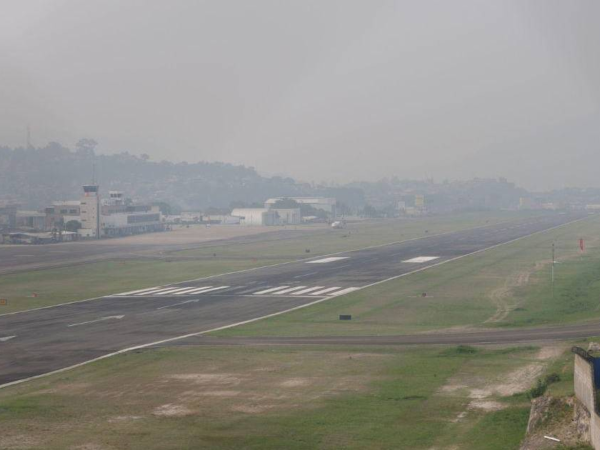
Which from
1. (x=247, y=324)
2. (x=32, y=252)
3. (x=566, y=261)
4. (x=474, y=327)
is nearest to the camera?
(x=474, y=327)

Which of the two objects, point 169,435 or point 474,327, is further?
point 474,327

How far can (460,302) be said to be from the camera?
75688 mm

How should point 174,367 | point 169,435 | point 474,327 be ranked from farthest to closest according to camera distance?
point 474,327 < point 174,367 < point 169,435

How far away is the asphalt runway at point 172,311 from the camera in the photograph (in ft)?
181

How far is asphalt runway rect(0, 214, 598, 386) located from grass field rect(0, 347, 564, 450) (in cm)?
542

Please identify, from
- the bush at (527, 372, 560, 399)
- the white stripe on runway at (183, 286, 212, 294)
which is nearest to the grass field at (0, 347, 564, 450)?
the bush at (527, 372, 560, 399)

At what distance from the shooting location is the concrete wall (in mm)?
27391

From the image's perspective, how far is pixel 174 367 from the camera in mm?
48625

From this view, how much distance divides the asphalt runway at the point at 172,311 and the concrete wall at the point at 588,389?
76.3 feet

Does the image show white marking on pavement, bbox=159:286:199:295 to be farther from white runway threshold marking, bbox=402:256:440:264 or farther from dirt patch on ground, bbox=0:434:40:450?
dirt patch on ground, bbox=0:434:40:450

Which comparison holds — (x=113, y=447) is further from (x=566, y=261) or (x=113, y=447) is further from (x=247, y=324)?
(x=566, y=261)

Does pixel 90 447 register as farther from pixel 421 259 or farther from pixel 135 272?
pixel 421 259

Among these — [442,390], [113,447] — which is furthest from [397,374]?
[113,447]

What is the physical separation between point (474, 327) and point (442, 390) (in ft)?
68.5
